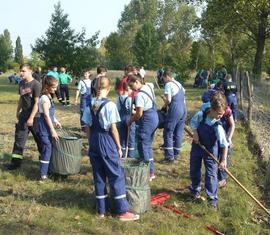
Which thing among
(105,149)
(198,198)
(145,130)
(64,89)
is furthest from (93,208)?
(64,89)

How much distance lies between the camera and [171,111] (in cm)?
862

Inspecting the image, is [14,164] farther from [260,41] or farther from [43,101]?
[260,41]

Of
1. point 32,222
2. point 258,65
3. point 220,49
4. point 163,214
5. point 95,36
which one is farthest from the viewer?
point 220,49

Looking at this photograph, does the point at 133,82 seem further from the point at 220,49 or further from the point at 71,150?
the point at 220,49

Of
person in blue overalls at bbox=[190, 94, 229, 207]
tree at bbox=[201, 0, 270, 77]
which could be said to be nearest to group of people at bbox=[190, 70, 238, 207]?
person in blue overalls at bbox=[190, 94, 229, 207]

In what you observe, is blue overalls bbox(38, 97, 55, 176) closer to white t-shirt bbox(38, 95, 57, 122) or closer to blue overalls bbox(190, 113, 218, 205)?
white t-shirt bbox(38, 95, 57, 122)

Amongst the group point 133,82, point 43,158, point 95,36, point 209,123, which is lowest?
point 43,158

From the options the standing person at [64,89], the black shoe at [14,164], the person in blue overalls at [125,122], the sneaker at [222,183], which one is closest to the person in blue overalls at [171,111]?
the person in blue overalls at [125,122]

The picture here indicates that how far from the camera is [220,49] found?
182ft

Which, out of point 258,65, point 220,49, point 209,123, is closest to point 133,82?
point 209,123

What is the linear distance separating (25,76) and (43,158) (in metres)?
1.43

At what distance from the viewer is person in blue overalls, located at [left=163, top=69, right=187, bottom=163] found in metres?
8.49

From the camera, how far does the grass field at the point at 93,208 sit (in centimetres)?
557

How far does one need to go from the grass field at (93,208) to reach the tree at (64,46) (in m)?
27.0
